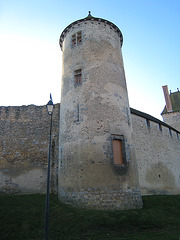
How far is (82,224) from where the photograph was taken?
22.7 ft

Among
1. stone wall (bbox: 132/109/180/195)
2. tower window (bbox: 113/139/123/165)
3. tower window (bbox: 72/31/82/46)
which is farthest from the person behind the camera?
stone wall (bbox: 132/109/180/195)

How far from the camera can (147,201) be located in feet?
36.6

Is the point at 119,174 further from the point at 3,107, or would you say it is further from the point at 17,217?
the point at 3,107

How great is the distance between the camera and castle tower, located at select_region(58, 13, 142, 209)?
8977 mm

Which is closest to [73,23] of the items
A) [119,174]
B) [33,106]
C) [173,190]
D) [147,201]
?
[33,106]

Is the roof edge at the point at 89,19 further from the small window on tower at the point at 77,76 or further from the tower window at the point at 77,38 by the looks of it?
the small window on tower at the point at 77,76

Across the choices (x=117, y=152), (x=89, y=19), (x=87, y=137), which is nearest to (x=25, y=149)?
(x=87, y=137)

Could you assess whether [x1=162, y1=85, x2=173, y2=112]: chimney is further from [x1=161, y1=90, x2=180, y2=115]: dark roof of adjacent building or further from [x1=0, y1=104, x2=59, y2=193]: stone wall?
[x1=0, y1=104, x2=59, y2=193]: stone wall

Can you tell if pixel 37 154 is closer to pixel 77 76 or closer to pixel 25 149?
pixel 25 149

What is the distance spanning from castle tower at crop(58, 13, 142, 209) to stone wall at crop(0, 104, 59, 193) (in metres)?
2.30

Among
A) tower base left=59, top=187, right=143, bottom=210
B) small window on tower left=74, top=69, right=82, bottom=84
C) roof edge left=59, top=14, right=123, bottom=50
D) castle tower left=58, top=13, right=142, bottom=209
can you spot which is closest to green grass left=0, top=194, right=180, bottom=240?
tower base left=59, top=187, right=143, bottom=210

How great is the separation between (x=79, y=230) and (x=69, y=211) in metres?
1.62

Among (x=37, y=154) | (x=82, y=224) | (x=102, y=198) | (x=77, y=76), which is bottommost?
(x=82, y=224)

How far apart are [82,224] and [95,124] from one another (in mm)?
4893
